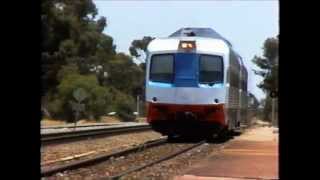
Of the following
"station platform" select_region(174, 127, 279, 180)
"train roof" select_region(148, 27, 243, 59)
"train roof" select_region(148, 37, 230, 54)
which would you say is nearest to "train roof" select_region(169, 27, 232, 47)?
"train roof" select_region(148, 27, 243, 59)

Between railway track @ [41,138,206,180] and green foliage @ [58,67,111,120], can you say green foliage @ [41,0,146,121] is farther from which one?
railway track @ [41,138,206,180]

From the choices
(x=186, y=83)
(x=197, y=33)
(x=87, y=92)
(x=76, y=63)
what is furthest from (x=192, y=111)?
(x=76, y=63)

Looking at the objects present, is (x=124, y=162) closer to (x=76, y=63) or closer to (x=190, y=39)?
(x=190, y=39)

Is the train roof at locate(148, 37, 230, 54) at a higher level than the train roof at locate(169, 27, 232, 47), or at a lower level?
lower

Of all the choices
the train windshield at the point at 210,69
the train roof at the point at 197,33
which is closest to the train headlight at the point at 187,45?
the train windshield at the point at 210,69

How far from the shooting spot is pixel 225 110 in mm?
24125

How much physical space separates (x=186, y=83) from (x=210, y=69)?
38.8 inches

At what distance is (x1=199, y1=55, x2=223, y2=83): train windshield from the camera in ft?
78.3

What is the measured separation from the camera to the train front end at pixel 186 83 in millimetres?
23734
